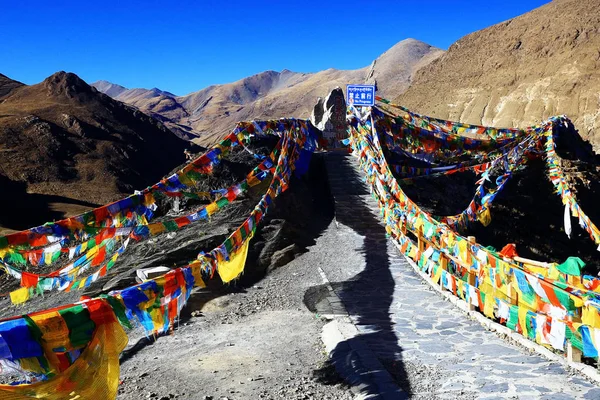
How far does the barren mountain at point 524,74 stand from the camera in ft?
192

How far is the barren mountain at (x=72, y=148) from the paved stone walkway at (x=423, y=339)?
24.7m

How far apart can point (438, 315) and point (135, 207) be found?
6.52m

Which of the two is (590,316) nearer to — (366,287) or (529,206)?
(366,287)

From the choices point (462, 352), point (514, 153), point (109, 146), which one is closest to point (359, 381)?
point (462, 352)

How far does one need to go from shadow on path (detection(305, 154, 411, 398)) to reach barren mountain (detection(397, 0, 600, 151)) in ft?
134

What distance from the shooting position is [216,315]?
33.6 ft

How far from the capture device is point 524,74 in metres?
67.6

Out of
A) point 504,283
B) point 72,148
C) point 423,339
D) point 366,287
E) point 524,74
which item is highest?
point 524,74

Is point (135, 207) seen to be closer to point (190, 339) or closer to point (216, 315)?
point (216, 315)

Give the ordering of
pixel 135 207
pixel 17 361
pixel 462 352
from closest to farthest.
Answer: pixel 17 361 < pixel 462 352 < pixel 135 207

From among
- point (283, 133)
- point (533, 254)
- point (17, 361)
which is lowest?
point (533, 254)

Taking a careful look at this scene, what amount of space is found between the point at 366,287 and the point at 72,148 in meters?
44.1

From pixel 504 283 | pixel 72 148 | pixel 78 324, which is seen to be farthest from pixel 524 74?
pixel 78 324

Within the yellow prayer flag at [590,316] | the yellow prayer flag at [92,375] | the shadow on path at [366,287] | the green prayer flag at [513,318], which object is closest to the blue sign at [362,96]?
the shadow on path at [366,287]
